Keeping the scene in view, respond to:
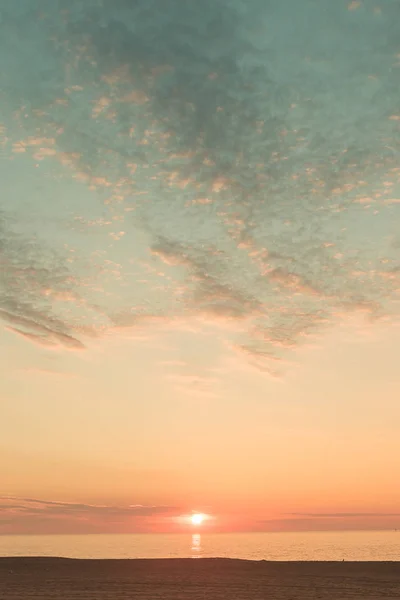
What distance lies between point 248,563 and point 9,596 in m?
22.0

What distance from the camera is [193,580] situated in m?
37.6

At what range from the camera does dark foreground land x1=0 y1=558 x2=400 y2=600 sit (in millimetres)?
31484

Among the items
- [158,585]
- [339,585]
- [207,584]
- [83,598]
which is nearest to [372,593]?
[339,585]

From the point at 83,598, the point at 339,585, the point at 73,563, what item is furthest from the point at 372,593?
the point at 73,563

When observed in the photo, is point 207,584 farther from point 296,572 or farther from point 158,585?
point 296,572

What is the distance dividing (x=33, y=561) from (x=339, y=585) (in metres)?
27.5

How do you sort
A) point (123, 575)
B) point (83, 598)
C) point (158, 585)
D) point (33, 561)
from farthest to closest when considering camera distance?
point (33, 561) < point (123, 575) < point (158, 585) < point (83, 598)

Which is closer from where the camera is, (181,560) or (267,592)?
(267,592)

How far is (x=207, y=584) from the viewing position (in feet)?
117

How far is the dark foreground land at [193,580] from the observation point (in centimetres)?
3148

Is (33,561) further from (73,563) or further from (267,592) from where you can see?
(267,592)

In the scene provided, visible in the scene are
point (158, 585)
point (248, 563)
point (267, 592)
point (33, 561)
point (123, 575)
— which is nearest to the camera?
point (267, 592)

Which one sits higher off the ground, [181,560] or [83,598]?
[181,560]

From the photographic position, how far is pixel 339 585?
36.0 meters
